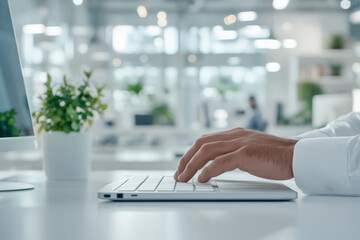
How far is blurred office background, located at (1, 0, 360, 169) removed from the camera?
8.36m

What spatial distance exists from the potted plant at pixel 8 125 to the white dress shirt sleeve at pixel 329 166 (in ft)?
2.05

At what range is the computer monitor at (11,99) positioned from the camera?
1.12m

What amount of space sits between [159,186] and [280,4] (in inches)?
319

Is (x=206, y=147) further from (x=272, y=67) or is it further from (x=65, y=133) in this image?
(x=272, y=67)

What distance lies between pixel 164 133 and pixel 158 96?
1.07 m

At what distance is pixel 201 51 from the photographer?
8.58 meters

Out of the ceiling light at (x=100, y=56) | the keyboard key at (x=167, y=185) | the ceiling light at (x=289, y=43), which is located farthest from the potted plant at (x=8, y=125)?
the ceiling light at (x=289, y=43)

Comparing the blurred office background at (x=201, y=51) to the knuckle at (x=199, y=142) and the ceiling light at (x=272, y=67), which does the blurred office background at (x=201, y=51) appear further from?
the knuckle at (x=199, y=142)

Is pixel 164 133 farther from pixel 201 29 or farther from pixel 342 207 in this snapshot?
pixel 342 207

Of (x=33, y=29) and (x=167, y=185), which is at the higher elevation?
(x=33, y=29)

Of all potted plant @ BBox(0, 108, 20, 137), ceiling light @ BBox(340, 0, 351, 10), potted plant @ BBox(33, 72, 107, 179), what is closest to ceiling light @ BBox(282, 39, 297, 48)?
ceiling light @ BBox(340, 0, 351, 10)

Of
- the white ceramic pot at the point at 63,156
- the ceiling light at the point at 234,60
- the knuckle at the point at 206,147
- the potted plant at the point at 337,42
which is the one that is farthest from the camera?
the ceiling light at the point at 234,60

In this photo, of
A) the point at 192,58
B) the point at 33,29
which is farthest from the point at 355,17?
the point at 33,29

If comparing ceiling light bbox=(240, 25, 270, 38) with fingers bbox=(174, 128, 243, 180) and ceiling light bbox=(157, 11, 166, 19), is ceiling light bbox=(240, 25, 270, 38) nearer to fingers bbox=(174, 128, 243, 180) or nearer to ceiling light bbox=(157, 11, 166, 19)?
ceiling light bbox=(157, 11, 166, 19)
